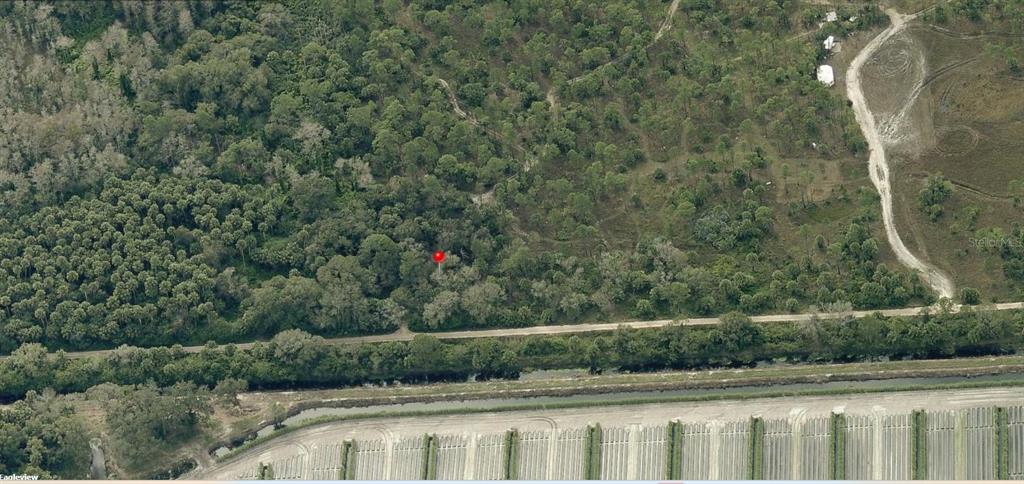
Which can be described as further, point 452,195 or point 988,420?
point 452,195

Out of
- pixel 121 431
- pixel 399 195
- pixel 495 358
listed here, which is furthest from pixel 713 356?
pixel 121 431

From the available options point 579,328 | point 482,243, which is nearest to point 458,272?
point 482,243

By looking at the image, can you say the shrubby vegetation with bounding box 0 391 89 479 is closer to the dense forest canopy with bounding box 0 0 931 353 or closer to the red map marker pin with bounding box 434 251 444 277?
the dense forest canopy with bounding box 0 0 931 353

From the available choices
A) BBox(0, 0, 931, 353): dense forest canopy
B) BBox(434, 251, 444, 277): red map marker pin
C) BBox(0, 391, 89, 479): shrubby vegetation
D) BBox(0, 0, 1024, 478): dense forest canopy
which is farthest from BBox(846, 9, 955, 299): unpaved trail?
BBox(0, 391, 89, 479): shrubby vegetation

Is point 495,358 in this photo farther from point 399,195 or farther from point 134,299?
point 134,299

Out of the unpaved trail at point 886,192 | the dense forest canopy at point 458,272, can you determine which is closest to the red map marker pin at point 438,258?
the dense forest canopy at point 458,272

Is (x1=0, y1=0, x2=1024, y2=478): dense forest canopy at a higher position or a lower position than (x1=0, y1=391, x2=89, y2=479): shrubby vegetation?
higher
